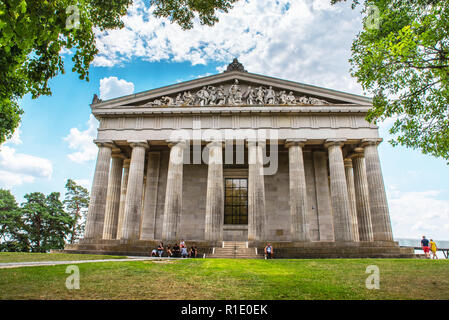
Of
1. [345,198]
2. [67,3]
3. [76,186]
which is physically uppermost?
[76,186]

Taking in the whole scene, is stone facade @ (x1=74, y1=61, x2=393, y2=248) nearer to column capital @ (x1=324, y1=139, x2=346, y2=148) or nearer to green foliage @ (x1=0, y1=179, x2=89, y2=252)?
column capital @ (x1=324, y1=139, x2=346, y2=148)

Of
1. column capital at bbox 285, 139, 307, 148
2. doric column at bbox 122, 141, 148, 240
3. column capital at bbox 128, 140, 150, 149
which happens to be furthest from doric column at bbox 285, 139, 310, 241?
doric column at bbox 122, 141, 148, 240

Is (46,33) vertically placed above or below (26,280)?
above

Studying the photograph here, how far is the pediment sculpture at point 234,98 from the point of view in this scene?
2947 centimetres

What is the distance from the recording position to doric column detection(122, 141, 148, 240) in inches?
1080

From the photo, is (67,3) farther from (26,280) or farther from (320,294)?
(320,294)

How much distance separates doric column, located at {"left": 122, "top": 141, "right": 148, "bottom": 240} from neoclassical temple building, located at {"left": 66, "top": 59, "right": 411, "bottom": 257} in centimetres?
10

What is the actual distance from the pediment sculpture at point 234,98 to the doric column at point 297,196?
4.24 m

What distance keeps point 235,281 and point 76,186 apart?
177 ft

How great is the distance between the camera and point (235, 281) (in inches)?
365

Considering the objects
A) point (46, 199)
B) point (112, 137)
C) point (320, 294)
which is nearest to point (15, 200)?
point (46, 199)

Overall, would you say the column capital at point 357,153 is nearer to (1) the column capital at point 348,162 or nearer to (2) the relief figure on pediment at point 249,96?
(1) the column capital at point 348,162

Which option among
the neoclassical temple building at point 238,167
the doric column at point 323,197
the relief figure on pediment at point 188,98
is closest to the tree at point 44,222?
the neoclassical temple building at point 238,167
